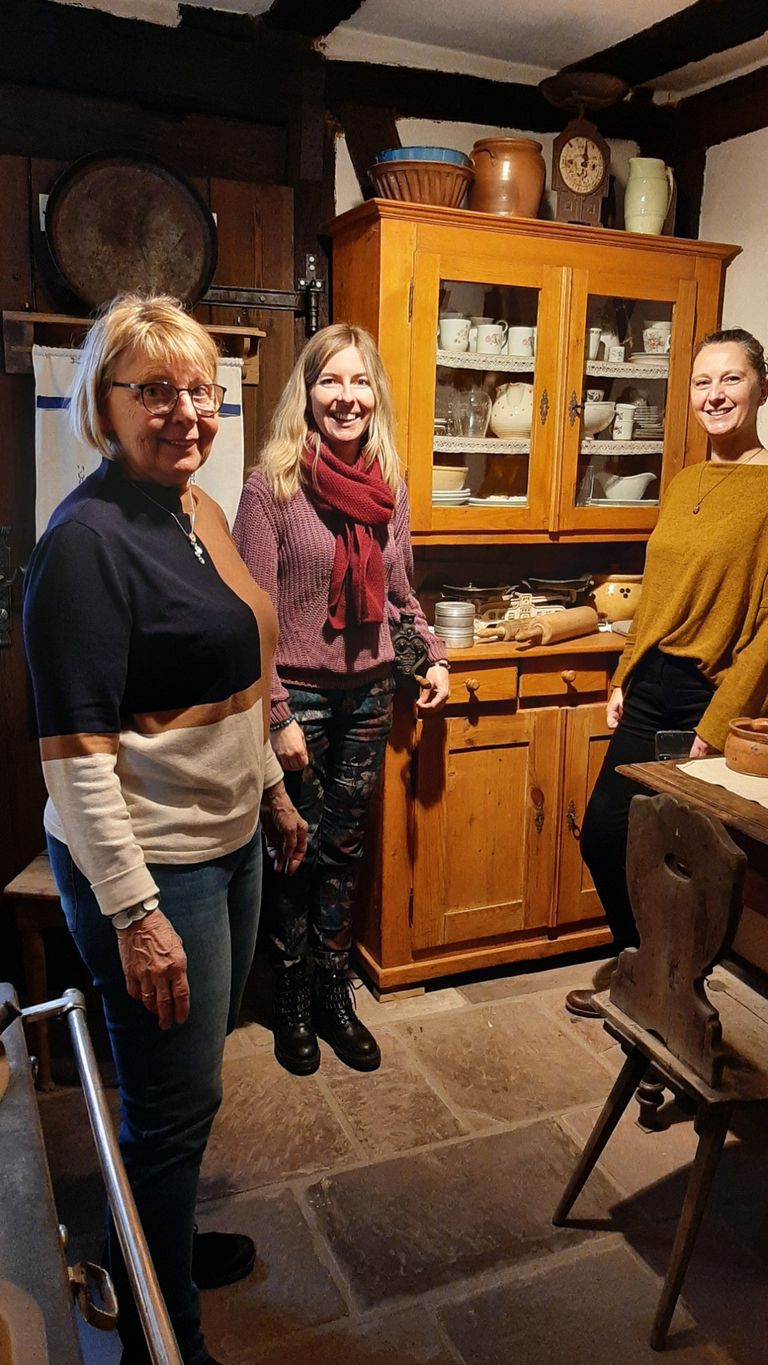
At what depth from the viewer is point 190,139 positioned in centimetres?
265

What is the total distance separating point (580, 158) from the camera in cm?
287

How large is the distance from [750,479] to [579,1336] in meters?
1.71

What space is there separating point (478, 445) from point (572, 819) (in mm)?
1052

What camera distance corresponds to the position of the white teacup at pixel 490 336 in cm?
275

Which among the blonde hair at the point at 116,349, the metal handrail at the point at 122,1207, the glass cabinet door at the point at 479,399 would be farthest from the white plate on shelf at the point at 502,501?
the metal handrail at the point at 122,1207

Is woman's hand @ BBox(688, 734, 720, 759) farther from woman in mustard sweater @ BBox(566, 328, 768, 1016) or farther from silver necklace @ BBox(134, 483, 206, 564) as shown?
silver necklace @ BBox(134, 483, 206, 564)

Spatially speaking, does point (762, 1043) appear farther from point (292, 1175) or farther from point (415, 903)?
point (415, 903)

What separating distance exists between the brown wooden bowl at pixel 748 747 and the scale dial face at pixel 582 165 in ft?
5.32

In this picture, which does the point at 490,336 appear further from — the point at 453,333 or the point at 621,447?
the point at 621,447

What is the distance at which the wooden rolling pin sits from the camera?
9.22ft

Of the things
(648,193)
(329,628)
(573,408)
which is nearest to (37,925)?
(329,628)

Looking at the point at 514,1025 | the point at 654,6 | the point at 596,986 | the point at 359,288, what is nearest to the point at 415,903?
the point at 514,1025

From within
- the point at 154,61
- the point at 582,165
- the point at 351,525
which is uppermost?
the point at 154,61

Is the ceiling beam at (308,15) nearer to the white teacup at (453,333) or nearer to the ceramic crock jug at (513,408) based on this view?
the white teacup at (453,333)
